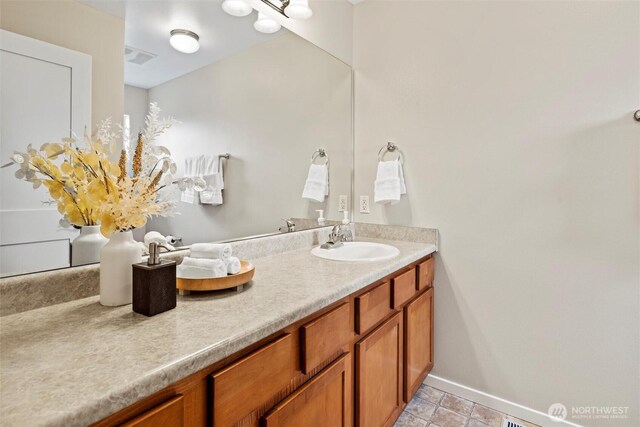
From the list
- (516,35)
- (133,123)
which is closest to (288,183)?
(133,123)

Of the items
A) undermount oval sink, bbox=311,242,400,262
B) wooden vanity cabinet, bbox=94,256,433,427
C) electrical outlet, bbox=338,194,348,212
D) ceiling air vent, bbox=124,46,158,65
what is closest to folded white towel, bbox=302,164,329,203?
electrical outlet, bbox=338,194,348,212

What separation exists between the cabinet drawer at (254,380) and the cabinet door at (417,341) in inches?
33.7

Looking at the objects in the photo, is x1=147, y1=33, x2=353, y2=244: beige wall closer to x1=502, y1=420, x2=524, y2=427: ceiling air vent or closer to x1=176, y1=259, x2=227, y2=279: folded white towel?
x1=176, y1=259, x2=227, y2=279: folded white towel

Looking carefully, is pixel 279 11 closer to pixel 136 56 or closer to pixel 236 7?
pixel 236 7

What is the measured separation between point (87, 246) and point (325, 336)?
781 millimetres

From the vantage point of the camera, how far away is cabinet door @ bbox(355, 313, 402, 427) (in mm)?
1193

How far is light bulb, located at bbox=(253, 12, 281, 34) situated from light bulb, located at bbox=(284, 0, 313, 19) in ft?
0.30

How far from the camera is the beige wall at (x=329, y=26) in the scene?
1.82 meters

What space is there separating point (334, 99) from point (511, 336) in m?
1.73

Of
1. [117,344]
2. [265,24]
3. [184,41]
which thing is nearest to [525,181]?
[265,24]

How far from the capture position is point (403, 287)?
152 cm

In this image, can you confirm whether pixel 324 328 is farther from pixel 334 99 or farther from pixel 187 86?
pixel 334 99

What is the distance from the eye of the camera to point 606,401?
4.84 ft

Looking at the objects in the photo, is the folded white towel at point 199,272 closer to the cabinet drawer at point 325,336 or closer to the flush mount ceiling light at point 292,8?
the cabinet drawer at point 325,336
